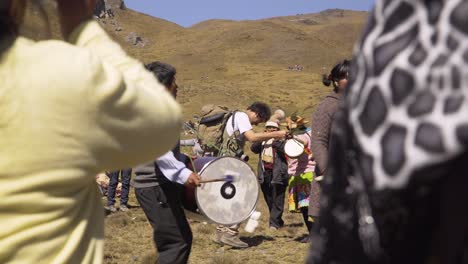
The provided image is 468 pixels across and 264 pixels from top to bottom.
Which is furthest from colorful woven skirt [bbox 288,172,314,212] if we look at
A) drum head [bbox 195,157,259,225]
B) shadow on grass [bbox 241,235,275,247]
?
drum head [bbox 195,157,259,225]

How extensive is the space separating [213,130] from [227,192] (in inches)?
60.1

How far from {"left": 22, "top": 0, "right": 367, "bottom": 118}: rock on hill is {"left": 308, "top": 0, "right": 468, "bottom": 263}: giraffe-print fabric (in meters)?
37.6

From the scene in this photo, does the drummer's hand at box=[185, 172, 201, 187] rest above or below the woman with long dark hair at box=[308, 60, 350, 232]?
below

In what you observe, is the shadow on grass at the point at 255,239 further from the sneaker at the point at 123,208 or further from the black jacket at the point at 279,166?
the sneaker at the point at 123,208

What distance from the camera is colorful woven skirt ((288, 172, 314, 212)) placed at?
8.93 metres

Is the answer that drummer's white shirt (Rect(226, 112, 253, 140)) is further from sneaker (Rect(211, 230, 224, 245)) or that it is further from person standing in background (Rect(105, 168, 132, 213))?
person standing in background (Rect(105, 168, 132, 213))

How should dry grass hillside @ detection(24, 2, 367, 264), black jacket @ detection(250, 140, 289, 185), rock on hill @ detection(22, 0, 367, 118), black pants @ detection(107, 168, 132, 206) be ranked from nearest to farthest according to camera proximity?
dry grass hillside @ detection(24, 2, 367, 264)
black jacket @ detection(250, 140, 289, 185)
black pants @ detection(107, 168, 132, 206)
rock on hill @ detection(22, 0, 367, 118)

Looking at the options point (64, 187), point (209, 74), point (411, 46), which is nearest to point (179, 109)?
point (64, 187)

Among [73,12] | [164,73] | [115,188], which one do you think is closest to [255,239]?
[115,188]

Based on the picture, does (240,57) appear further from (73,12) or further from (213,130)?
(73,12)

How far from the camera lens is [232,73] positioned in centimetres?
6297

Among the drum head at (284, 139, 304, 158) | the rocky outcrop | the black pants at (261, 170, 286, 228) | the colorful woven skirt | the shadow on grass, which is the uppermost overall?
the rocky outcrop

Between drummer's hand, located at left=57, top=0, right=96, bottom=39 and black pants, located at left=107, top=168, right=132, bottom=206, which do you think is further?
black pants, located at left=107, top=168, right=132, bottom=206

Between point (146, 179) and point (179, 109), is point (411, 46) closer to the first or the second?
point (179, 109)
